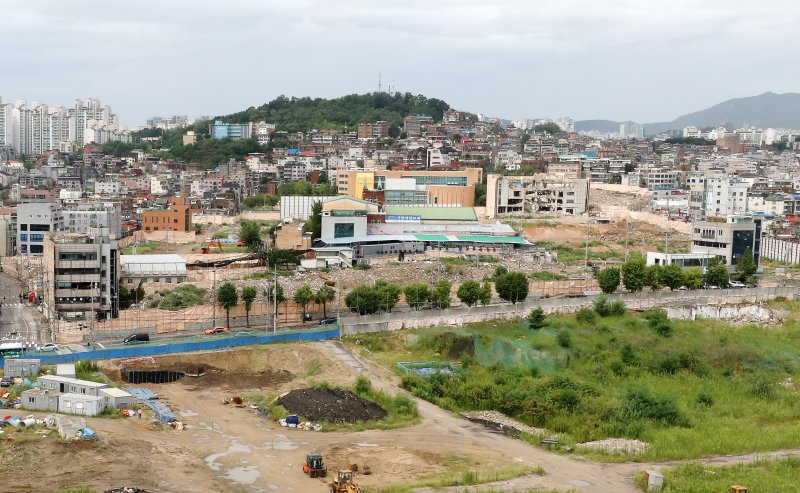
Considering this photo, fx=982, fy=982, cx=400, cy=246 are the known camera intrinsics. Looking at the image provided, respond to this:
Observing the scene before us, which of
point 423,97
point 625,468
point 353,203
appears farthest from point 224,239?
point 423,97

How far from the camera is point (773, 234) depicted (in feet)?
123

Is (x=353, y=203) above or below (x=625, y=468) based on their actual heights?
above

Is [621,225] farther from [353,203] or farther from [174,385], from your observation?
[174,385]

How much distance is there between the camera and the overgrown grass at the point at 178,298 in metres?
24.6

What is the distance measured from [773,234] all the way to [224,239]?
2147 centimetres

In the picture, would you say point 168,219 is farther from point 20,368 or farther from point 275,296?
point 20,368

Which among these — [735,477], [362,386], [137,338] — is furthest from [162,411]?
[735,477]

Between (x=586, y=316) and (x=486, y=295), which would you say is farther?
(x=486, y=295)

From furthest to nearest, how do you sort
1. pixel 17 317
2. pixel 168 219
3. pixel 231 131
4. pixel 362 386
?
pixel 231 131, pixel 168 219, pixel 17 317, pixel 362 386

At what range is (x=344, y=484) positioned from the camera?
12.8m

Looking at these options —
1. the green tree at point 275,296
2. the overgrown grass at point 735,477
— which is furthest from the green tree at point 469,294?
the overgrown grass at point 735,477

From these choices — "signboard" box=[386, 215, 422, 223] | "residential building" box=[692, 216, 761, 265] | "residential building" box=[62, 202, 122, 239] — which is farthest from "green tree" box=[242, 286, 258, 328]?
"signboard" box=[386, 215, 422, 223]

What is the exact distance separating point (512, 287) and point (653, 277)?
425cm

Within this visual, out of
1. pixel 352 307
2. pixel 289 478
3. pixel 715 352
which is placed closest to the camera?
pixel 289 478
